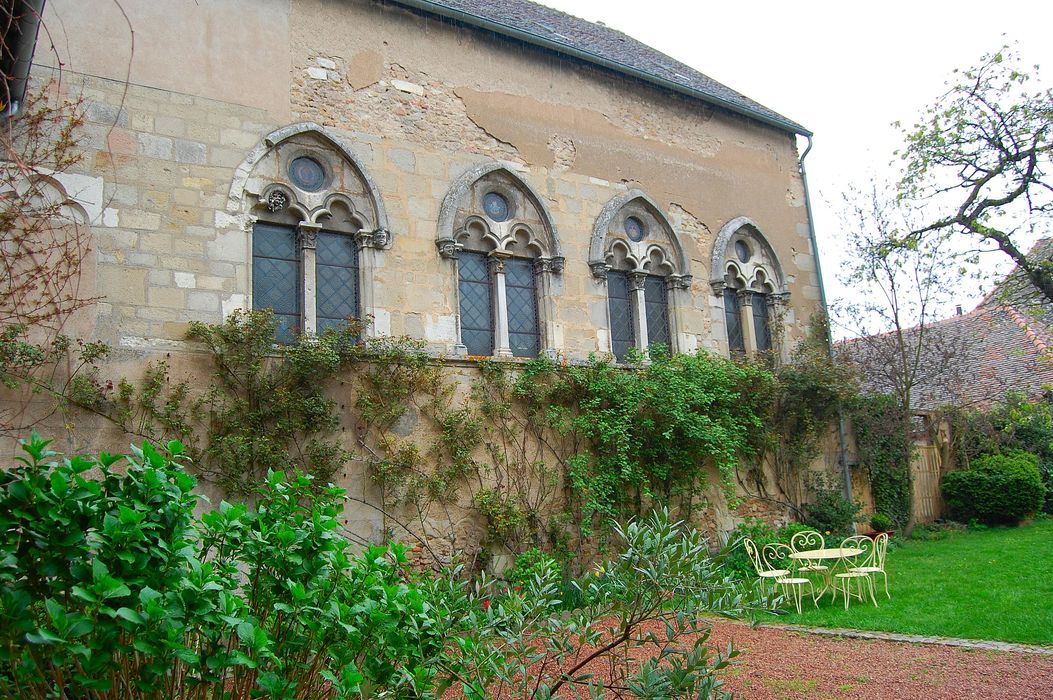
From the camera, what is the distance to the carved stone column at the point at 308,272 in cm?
862

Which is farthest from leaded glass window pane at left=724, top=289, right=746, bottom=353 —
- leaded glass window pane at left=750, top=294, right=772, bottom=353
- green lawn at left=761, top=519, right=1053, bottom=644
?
green lawn at left=761, top=519, right=1053, bottom=644

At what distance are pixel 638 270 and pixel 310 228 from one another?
481 centimetres

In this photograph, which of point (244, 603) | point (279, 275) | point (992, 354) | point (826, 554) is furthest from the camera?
point (992, 354)

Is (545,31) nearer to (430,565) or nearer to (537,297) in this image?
(537,297)

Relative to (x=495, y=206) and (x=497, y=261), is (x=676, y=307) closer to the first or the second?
Result: (x=497, y=261)

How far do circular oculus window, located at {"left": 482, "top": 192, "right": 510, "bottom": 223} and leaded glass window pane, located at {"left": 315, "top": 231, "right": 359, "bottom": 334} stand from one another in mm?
1938

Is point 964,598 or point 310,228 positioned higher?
point 310,228

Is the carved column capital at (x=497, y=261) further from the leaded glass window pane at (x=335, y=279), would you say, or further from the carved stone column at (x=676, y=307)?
the carved stone column at (x=676, y=307)

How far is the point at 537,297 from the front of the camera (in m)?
10.4

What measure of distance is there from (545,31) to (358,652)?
10.7 metres

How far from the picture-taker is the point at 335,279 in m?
9.04

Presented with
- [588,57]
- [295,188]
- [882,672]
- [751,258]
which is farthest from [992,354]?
[295,188]

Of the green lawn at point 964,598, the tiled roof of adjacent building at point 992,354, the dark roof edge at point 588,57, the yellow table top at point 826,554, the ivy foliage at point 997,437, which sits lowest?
the green lawn at point 964,598

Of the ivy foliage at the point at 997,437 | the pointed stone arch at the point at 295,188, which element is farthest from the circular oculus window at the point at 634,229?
the ivy foliage at the point at 997,437
